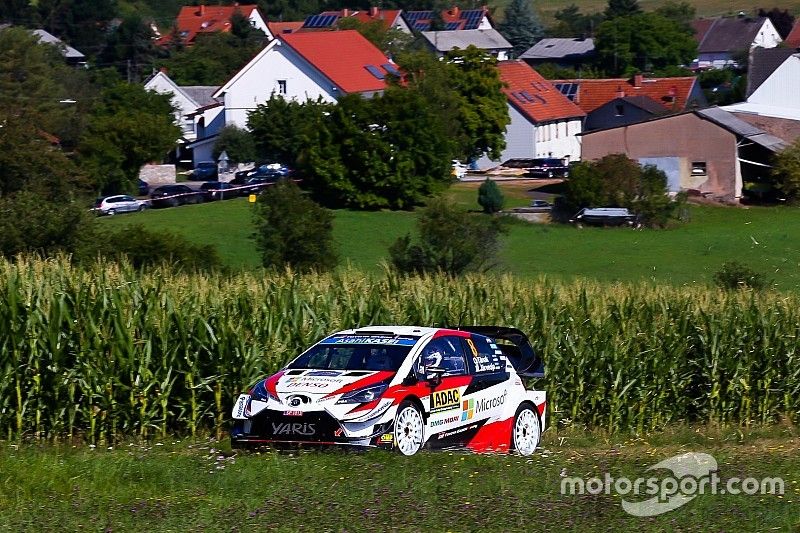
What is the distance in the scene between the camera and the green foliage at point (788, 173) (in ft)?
217

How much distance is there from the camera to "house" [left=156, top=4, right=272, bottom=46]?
14462 centimetres

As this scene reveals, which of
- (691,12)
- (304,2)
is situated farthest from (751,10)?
(304,2)

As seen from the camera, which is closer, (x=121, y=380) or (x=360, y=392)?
(x=360, y=392)

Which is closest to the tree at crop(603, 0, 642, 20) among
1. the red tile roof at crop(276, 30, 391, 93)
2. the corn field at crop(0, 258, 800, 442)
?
the red tile roof at crop(276, 30, 391, 93)

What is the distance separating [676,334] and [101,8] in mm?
141918

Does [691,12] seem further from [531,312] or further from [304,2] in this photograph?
[531,312]

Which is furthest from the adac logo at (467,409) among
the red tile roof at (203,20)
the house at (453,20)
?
the house at (453,20)

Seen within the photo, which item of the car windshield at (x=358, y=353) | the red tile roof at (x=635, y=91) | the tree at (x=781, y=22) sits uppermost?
the tree at (x=781, y=22)

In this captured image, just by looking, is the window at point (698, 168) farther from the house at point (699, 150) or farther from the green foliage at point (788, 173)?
the green foliage at point (788, 173)

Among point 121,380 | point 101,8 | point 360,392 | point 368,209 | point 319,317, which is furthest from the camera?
point 101,8

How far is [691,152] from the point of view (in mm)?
69562

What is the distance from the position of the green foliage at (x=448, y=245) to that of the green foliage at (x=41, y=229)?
10803mm

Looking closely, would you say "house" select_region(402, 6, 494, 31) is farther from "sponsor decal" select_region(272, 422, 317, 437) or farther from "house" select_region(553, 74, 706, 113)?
"sponsor decal" select_region(272, 422, 317, 437)

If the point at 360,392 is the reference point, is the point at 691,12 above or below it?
above
